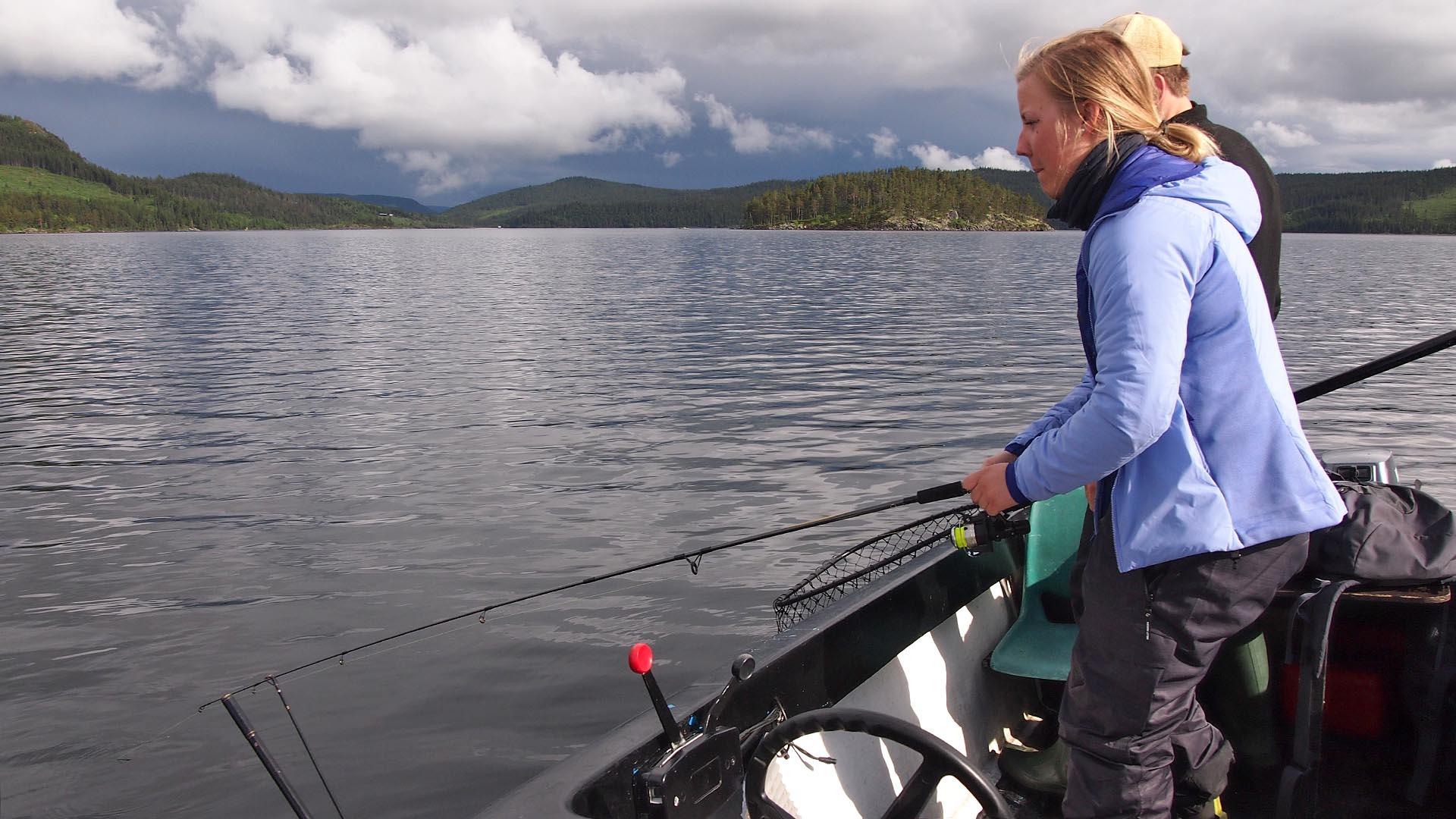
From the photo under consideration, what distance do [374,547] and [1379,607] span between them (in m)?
8.47

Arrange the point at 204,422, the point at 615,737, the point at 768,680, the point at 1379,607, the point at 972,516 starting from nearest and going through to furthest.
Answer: the point at 615,737 → the point at 768,680 → the point at 1379,607 → the point at 972,516 → the point at 204,422

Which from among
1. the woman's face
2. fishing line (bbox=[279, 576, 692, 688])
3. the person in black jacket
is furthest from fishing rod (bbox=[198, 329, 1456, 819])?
fishing line (bbox=[279, 576, 692, 688])

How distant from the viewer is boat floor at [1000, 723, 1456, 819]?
12.0 ft

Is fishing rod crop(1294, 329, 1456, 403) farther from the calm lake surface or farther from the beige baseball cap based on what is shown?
the calm lake surface

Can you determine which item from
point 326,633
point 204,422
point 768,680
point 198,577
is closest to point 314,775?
point 326,633

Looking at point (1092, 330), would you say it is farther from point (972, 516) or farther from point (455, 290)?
point (455, 290)

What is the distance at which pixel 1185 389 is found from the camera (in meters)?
2.46

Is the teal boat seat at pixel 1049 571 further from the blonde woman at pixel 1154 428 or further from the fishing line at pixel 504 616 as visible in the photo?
the fishing line at pixel 504 616

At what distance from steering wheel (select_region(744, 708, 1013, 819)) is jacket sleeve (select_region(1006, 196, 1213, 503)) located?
89cm

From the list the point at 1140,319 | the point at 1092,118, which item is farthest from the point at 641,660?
the point at 1092,118

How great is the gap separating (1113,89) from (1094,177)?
0.23 m

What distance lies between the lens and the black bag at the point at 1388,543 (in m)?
3.25

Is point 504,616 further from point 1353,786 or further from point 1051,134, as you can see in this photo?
point 1051,134

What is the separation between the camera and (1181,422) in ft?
8.03
